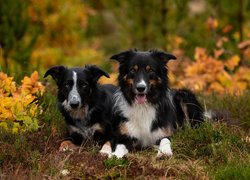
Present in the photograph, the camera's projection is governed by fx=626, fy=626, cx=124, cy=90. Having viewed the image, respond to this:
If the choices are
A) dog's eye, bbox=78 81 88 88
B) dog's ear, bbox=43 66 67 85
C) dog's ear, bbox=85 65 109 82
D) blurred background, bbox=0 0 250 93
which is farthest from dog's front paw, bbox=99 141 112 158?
blurred background, bbox=0 0 250 93

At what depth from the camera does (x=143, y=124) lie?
8.27 metres

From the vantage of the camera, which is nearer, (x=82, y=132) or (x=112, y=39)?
(x=82, y=132)

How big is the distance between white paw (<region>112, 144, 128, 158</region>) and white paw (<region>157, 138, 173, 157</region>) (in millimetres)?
449

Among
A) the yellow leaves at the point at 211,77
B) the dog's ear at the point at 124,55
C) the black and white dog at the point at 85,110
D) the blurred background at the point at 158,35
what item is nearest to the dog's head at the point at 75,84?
the black and white dog at the point at 85,110

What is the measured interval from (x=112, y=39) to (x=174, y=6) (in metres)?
12.2

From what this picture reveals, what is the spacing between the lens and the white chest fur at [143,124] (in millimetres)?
8266

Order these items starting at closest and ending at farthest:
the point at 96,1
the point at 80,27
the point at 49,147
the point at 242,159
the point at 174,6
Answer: the point at 242,159, the point at 49,147, the point at 174,6, the point at 80,27, the point at 96,1

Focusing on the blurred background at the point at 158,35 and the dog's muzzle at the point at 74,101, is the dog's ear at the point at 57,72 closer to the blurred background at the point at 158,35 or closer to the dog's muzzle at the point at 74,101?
the dog's muzzle at the point at 74,101

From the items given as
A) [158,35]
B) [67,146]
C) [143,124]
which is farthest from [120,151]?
[158,35]

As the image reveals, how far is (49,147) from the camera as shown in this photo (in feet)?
25.5

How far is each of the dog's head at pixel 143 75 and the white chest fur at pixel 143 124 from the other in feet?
0.41

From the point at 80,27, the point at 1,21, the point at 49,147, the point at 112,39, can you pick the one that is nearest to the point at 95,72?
the point at 49,147

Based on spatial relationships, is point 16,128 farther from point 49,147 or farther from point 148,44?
point 148,44

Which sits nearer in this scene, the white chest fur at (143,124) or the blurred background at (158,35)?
the white chest fur at (143,124)
